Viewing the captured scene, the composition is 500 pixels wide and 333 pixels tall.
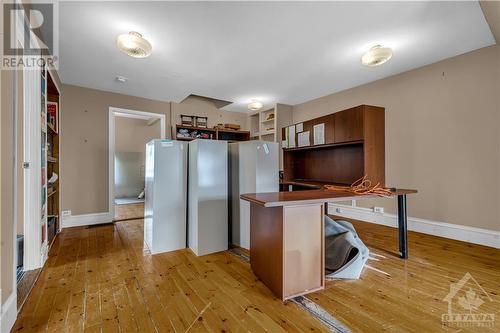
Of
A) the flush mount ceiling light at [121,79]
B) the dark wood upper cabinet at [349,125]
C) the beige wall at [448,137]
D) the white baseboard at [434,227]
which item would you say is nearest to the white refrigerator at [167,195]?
the flush mount ceiling light at [121,79]

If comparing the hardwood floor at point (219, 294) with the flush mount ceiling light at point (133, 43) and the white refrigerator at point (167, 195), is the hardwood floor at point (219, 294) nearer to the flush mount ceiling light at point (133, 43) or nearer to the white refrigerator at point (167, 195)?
the white refrigerator at point (167, 195)

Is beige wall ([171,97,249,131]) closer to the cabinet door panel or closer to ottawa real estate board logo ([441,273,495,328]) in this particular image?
the cabinet door panel

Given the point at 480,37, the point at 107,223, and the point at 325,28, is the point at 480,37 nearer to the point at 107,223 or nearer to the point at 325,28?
the point at 325,28

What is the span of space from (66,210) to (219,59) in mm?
3527

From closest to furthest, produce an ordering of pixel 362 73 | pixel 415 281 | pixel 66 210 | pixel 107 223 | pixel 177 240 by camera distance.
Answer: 1. pixel 415 281
2. pixel 177 240
3. pixel 362 73
4. pixel 66 210
5. pixel 107 223

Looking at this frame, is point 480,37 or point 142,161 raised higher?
point 480,37

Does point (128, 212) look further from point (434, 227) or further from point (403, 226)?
point (434, 227)

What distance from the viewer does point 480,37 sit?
8.23 ft

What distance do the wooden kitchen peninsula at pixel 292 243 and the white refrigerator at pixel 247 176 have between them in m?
0.79

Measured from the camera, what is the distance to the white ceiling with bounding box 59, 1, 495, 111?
6.66ft

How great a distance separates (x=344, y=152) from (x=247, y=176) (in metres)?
1.49

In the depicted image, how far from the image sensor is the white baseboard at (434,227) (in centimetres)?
267

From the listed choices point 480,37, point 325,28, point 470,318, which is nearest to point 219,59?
point 325,28

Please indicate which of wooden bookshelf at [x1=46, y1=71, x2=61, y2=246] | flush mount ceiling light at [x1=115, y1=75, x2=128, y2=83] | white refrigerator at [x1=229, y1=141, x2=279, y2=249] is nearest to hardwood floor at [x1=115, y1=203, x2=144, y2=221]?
wooden bookshelf at [x1=46, y1=71, x2=61, y2=246]
